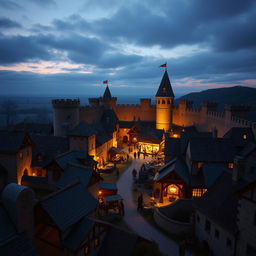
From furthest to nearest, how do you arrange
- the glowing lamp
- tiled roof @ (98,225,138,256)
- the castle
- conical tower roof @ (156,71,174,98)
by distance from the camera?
1. conical tower roof @ (156,71,174,98)
2. the castle
3. the glowing lamp
4. tiled roof @ (98,225,138,256)

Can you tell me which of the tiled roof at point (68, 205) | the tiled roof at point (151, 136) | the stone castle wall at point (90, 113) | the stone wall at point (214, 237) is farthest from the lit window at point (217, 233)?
the stone castle wall at point (90, 113)

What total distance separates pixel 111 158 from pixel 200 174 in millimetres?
21628

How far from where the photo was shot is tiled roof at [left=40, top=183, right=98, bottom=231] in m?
14.5

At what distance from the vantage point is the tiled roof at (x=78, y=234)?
14.2 meters

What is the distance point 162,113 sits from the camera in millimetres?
62625

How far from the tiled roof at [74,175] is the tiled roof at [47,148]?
6.82 meters

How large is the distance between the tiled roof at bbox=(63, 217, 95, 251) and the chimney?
11931mm

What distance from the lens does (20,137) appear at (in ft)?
89.5

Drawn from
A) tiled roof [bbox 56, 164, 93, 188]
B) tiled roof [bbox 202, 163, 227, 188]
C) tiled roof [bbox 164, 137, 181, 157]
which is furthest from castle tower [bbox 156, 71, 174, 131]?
tiled roof [bbox 56, 164, 93, 188]

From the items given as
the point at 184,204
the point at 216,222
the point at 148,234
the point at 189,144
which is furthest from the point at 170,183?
the point at 216,222

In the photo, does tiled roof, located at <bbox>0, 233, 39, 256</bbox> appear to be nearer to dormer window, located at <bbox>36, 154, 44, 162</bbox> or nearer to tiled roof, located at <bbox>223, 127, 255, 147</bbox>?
dormer window, located at <bbox>36, 154, 44, 162</bbox>

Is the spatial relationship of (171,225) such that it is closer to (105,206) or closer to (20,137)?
(105,206)

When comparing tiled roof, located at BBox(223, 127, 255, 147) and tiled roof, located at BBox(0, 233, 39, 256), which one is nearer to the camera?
tiled roof, located at BBox(0, 233, 39, 256)

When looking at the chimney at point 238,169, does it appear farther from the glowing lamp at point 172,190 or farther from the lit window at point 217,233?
the glowing lamp at point 172,190
